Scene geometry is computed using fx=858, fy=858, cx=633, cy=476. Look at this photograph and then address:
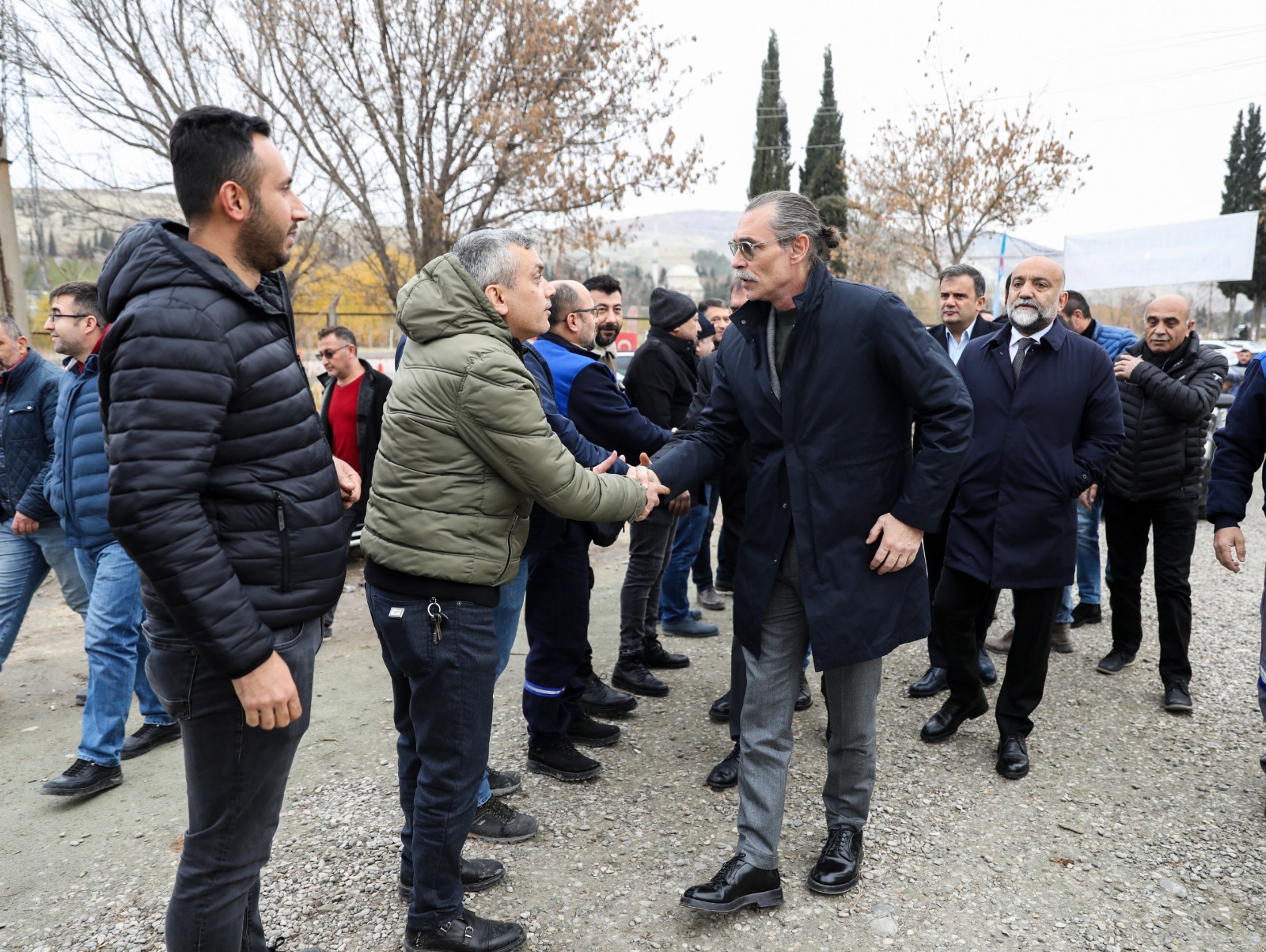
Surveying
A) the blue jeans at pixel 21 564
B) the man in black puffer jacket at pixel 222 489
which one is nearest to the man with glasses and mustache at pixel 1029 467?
the man in black puffer jacket at pixel 222 489

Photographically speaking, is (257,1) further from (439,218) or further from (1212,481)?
(1212,481)

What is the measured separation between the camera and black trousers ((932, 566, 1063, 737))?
3.97 m

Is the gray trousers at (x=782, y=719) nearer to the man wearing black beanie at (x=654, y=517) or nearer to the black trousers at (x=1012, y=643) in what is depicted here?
the black trousers at (x=1012, y=643)

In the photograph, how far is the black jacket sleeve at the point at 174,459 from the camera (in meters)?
1.77

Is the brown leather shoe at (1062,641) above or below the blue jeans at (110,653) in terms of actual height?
below

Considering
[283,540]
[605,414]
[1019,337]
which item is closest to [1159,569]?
[1019,337]

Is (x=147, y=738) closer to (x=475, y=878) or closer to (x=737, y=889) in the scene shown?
(x=475, y=878)

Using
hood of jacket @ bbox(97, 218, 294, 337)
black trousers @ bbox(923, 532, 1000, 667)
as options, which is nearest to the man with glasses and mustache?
black trousers @ bbox(923, 532, 1000, 667)

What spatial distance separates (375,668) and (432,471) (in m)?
3.26

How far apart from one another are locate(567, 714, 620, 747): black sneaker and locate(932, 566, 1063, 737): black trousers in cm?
172

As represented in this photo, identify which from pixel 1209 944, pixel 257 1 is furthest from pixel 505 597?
pixel 257 1

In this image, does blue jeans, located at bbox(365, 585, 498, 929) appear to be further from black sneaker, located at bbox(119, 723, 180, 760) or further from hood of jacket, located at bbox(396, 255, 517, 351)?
black sneaker, located at bbox(119, 723, 180, 760)

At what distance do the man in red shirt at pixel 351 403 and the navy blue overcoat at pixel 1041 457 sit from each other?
4164 mm

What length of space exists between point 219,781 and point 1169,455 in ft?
16.3
